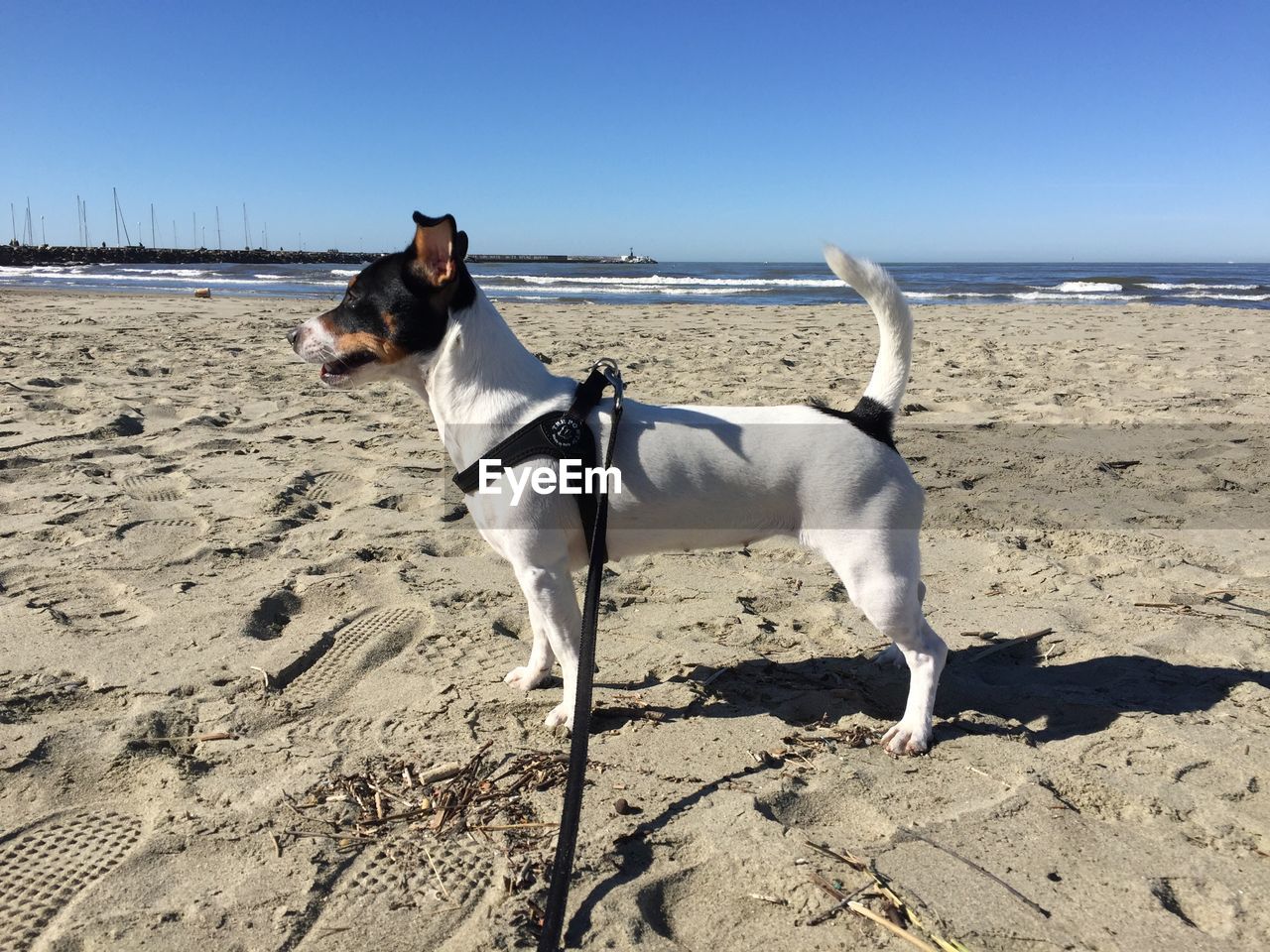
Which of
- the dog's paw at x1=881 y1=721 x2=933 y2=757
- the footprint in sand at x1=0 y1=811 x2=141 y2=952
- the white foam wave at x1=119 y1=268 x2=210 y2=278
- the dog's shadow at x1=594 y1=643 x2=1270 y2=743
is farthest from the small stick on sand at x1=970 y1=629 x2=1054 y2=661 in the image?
the white foam wave at x1=119 y1=268 x2=210 y2=278

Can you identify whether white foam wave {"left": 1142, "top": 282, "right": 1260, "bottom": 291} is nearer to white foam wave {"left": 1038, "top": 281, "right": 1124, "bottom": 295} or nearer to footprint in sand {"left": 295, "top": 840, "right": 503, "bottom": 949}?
white foam wave {"left": 1038, "top": 281, "right": 1124, "bottom": 295}

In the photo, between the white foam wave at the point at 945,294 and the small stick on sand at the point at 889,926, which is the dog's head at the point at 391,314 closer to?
the small stick on sand at the point at 889,926

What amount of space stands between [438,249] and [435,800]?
171 cm

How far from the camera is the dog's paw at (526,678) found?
324 cm

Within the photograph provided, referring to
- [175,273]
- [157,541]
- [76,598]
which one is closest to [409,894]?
[76,598]

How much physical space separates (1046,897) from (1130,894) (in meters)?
0.20

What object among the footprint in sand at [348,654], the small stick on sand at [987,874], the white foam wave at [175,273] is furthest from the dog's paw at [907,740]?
the white foam wave at [175,273]

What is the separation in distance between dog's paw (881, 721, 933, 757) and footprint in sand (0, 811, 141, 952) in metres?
2.24

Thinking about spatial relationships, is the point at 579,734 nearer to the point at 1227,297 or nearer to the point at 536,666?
the point at 536,666

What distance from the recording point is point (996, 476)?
5742mm

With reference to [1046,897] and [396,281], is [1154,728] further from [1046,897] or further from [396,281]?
[396,281]

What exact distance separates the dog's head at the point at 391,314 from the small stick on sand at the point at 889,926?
2122mm

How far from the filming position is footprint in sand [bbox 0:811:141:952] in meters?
2.00

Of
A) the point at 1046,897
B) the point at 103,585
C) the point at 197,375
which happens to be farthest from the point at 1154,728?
the point at 197,375
